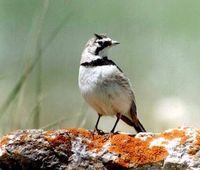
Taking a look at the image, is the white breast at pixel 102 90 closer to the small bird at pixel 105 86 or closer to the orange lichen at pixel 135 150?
the small bird at pixel 105 86

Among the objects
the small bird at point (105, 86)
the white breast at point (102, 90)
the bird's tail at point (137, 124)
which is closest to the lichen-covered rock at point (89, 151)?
the small bird at point (105, 86)

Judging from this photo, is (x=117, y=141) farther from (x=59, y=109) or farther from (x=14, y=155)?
(x=59, y=109)

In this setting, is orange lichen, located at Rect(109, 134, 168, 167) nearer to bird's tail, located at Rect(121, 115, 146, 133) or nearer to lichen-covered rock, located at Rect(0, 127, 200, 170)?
lichen-covered rock, located at Rect(0, 127, 200, 170)

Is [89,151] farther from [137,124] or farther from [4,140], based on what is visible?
[137,124]

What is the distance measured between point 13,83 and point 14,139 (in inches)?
37.8

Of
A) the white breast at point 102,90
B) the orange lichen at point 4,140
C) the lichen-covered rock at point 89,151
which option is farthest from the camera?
the white breast at point 102,90

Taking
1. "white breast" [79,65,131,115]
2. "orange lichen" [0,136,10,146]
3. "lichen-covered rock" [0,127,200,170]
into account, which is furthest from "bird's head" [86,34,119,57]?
"orange lichen" [0,136,10,146]

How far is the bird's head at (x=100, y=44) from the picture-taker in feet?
28.0

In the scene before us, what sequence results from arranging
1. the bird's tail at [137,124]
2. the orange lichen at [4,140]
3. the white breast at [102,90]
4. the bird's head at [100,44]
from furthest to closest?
1. the bird's head at [100,44]
2. the bird's tail at [137,124]
3. the white breast at [102,90]
4. the orange lichen at [4,140]

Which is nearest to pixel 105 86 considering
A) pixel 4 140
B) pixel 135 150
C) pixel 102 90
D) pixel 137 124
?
pixel 102 90

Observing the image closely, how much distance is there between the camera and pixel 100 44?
339 inches

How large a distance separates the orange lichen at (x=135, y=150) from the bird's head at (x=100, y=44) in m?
2.61

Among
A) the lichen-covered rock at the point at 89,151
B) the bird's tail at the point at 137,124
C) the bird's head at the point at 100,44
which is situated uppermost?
the bird's head at the point at 100,44

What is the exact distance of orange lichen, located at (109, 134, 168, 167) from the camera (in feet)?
18.5
